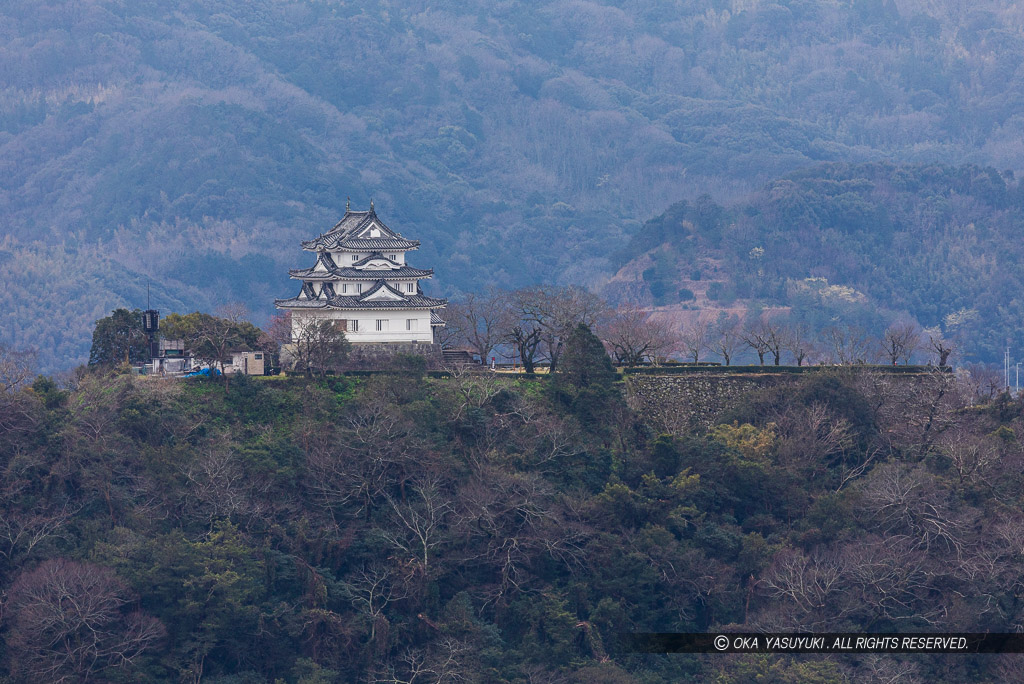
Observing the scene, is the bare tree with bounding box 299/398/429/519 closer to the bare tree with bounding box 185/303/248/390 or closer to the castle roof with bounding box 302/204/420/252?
the bare tree with bounding box 185/303/248/390

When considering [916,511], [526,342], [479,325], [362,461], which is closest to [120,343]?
[362,461]

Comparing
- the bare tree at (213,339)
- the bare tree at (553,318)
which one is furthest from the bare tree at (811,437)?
the bare tree at (213,339)

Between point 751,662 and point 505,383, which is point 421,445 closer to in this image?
point 505,383

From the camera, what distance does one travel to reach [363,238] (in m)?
72.6

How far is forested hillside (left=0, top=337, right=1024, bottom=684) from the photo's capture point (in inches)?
2141

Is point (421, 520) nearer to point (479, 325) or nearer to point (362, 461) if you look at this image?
point (362, 461)

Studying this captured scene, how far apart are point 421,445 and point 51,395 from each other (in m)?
15.4

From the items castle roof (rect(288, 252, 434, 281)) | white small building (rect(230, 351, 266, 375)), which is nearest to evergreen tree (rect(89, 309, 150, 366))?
white small building (rect(230, 351, 266, 375))

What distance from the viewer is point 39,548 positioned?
54562 mm

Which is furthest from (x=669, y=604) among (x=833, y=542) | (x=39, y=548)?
(x=39, y=548)

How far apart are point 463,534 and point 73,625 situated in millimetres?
15626

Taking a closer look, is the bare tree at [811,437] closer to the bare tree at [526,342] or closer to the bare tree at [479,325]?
the bare tree at [526,342]

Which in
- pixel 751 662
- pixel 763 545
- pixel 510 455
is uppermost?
pixel 510 455

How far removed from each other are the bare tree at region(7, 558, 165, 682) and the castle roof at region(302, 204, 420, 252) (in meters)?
23.5
